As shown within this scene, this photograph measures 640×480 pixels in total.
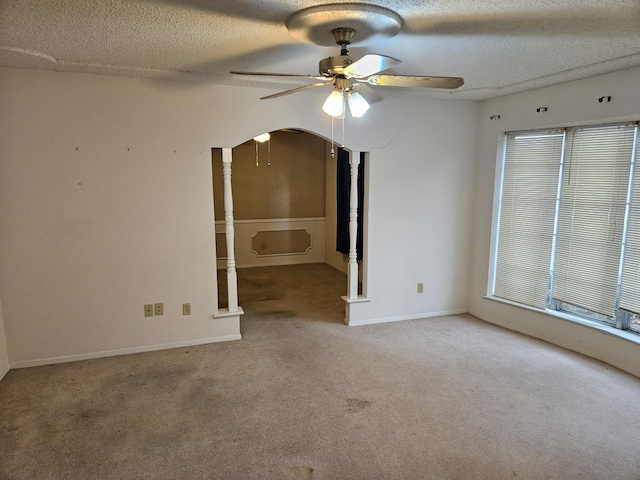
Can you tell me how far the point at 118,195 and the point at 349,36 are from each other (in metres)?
2.32

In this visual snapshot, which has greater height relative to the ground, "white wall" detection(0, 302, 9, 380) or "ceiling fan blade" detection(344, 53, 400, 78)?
"ceiling fan blade" detection(344, 53, 400, 78)

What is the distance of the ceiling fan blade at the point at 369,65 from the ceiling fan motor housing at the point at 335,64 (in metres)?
0.03

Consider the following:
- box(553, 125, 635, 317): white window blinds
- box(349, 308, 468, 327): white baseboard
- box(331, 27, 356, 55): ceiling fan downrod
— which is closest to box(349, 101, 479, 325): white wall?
box(349, 308, 468, 327): white baseboard

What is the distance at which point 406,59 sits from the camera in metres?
2.81

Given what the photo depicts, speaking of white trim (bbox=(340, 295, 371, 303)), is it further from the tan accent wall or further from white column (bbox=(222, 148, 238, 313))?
the tan accent wall

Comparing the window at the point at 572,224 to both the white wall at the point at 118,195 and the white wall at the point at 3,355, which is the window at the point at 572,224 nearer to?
the white wall at the point at 118,195

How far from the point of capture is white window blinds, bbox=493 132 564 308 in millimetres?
3743

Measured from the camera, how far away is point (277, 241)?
7.05m

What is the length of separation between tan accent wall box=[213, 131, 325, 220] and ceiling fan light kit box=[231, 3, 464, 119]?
4.52m

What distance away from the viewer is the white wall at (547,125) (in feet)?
10.2

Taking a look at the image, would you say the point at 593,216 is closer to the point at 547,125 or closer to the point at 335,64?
the point at 547,125

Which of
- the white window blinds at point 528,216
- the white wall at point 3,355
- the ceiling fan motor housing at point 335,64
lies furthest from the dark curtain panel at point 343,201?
the white wall at point 3,355

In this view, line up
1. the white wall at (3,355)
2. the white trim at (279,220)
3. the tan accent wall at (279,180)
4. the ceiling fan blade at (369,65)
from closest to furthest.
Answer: the ceiling fan blade at (369,65) < the white wall at (3,355) < the tan accent wall at (279,180) < the white trim at (279,220)

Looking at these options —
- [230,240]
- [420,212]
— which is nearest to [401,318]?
[420,212]
